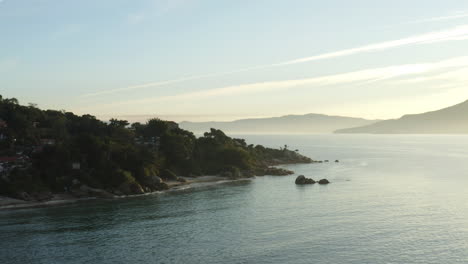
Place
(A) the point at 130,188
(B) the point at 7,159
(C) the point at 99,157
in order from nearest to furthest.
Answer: (B) the point at 7,159 → (A) the point at 130,188 → (C) the point at 99,157

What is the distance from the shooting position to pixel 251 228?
65.0 meters

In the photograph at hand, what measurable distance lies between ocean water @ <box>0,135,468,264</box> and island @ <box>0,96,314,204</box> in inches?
402

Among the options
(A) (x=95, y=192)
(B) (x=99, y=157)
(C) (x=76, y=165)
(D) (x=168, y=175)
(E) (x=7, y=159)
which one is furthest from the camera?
(D) (x=168, y=175)

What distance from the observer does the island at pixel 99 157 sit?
96500mm

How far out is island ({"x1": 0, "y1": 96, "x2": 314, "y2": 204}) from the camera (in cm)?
9650

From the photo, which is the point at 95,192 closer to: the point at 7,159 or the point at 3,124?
the point at 7,159

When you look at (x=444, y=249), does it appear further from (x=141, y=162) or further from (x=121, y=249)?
(x=141, y=162)

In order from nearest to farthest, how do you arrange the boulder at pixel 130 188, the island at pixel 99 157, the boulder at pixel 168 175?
1. the island at pixel 99 157
2. the boulder at pixel 130 188
3. the boulder at pixel 168 175

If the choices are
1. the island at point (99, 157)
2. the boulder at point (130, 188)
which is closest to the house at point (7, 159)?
the island at point (99, 157)

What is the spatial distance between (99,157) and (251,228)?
56373mm

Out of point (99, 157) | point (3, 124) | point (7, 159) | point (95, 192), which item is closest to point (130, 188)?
point (95, 192)

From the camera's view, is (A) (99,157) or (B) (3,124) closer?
(A) (99,157)

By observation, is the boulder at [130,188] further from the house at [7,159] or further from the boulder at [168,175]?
the house at [7,159]

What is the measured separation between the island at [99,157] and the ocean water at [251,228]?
Result: 10209mm
